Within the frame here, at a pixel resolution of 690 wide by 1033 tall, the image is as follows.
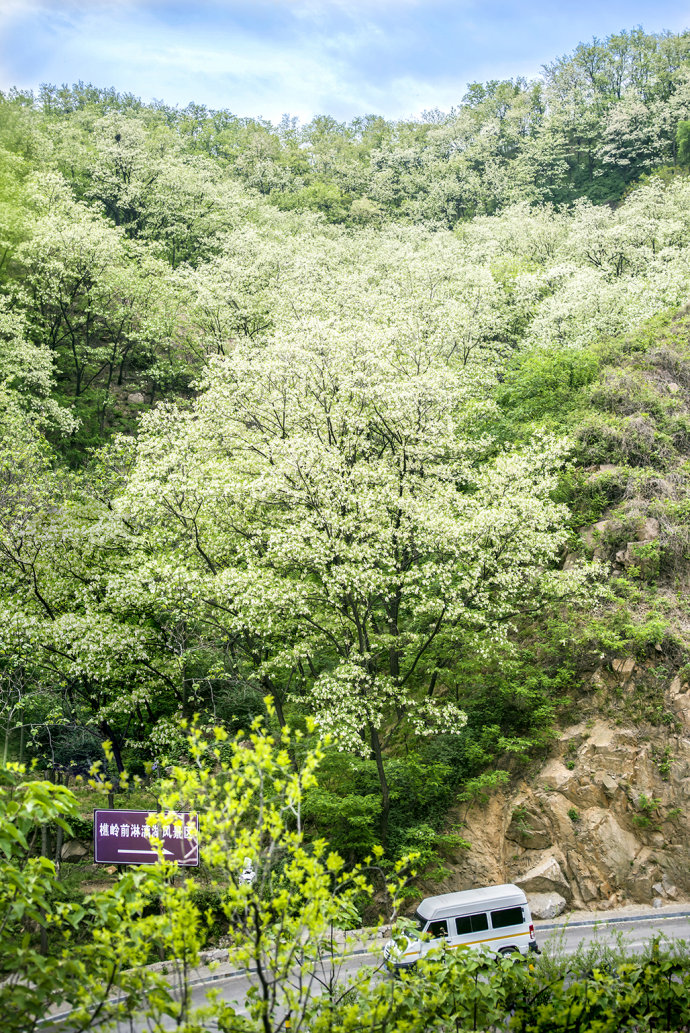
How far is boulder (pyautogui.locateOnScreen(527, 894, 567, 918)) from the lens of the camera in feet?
56.1

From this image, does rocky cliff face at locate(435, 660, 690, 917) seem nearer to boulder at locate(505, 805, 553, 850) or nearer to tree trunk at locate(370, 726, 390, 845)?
boulder at locate(505, 805, 553, 850)

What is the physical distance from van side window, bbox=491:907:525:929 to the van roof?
14cm

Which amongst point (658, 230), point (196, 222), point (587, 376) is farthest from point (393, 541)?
point (196, 222)

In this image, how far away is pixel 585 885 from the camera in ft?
57.3

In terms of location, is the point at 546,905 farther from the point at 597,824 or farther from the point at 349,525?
the point at 349,525

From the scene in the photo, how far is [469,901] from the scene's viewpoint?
14.9 meters

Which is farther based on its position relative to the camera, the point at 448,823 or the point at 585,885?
the point at 448,823

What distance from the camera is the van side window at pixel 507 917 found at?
1484 cm

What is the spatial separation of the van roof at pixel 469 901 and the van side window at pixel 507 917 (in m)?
0.14

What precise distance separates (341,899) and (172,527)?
1711cm

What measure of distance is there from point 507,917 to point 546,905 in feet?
9.73

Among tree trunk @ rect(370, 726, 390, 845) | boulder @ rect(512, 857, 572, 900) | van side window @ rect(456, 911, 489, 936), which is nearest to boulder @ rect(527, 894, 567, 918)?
boulder @ rect(512, 857, 572, 900)

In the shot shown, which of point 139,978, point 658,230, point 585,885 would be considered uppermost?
point 658,230

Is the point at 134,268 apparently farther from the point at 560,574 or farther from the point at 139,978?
the point at 139,978
